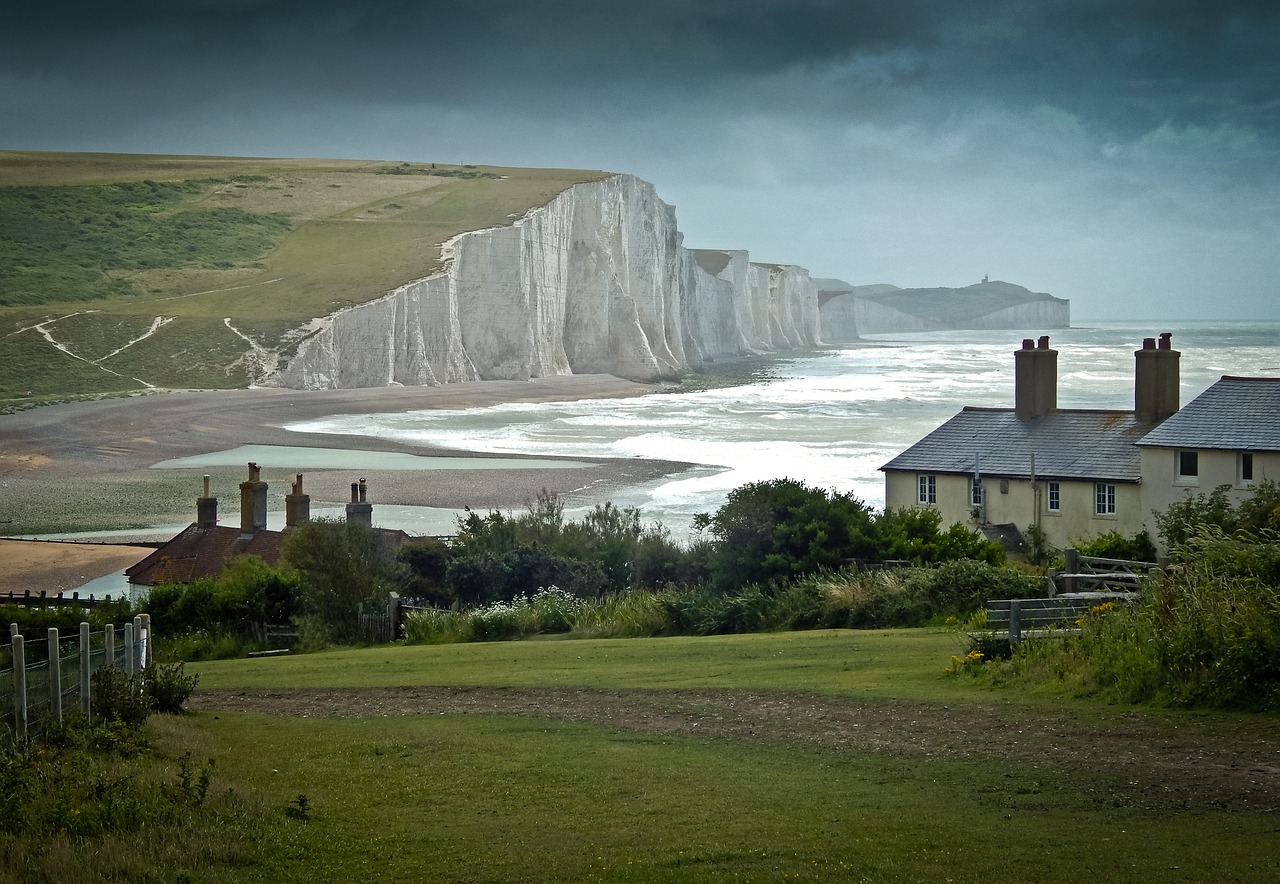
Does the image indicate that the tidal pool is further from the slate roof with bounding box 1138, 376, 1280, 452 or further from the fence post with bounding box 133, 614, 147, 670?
the fence post with bounding box 133, 614, 147, 670

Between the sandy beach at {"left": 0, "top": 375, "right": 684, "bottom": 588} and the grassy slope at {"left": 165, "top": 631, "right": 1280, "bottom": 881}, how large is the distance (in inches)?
1035

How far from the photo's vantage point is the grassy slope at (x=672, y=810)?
Answer: 7.63 metres

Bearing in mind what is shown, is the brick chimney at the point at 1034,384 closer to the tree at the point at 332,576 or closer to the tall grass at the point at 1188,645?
the tree at the point at 332,576

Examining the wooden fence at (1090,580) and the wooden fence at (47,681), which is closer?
the wooden fence at (47,681)

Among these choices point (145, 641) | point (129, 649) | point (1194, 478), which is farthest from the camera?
point (1194, 478)

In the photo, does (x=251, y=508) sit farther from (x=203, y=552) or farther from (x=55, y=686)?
(x=55, y=686)

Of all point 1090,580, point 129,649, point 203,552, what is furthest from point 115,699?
point 203,552

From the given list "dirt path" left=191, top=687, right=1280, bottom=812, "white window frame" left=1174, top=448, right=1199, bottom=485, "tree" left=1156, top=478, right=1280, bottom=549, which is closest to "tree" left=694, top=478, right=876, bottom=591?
"tree" left=1156, top=478, right=1280, bottom=549

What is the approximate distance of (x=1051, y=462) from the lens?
2855cm

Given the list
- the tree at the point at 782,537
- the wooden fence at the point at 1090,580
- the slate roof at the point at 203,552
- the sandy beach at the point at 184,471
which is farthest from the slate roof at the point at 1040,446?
the sandy beach at the point at 184,471

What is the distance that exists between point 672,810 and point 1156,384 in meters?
23.4

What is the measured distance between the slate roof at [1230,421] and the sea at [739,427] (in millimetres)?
11655

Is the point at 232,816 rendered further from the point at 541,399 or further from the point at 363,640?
the point at 541,399

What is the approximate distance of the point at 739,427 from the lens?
70.4m
